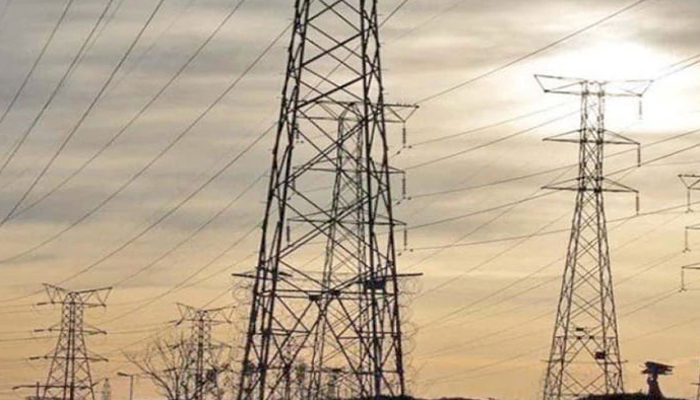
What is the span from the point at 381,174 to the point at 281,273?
18.4 ft

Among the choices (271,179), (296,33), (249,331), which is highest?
(296,33)

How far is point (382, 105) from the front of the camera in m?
75.8

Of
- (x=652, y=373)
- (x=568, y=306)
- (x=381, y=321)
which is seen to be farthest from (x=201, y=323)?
(x=381, y=321)

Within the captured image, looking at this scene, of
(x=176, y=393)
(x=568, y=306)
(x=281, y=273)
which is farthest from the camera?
(x=176, y=393)

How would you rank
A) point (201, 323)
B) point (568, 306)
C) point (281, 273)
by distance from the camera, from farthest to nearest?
point (201, 323) → point (568, 306) → point (281, 273)

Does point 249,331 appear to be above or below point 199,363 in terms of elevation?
below

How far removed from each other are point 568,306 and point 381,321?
2746 centimetres

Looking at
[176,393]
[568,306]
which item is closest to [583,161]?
[568,306]

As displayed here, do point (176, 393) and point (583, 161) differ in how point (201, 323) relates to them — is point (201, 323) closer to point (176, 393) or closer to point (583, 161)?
point (176, 393)

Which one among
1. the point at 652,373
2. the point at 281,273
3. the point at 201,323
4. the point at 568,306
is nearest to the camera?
the point at 281,273

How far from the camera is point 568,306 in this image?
104 meters

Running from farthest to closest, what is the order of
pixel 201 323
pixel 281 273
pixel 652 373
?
pixel 201 323
pixel 652 373
pixel 281 273

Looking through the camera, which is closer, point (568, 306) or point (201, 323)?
point (568, 306)

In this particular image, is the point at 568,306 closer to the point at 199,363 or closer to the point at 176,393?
the point at 199,363
